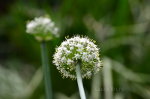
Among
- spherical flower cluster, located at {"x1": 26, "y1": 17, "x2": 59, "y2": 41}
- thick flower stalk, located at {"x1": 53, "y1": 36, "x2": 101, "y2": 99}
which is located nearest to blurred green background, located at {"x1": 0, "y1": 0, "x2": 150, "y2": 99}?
spherical flower cluster, located at {"x1": 26, "y1": 17, "x2": 59, "y2": 41}

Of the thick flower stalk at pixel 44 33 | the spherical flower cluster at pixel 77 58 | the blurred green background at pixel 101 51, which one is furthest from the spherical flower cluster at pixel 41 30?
the blurred green background at pixel 101 51

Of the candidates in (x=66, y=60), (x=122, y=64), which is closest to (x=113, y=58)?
(x=122, y=64)

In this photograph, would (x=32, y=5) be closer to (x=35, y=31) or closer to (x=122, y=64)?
(x=122, y=64)

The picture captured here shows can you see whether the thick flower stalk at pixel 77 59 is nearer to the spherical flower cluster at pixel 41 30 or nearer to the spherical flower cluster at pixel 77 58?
the spherical flower cluster at pixel 77 58

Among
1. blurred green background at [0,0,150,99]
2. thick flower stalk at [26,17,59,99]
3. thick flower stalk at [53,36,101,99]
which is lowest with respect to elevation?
thick flower stalk at [53,36,101,99]

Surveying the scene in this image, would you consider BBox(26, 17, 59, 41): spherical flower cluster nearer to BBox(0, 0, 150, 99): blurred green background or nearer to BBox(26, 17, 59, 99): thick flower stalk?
BBox(26, 17, 59, 99): thick flower stalk

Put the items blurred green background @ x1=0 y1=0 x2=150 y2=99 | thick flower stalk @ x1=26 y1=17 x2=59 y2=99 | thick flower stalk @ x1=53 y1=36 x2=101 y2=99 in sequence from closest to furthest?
1. thick flower stalk @ x1=53 y1=36 x2=101 y2=99
2. thick flower stalk @ x1=26 y1=17 x2=59 y2=99
3. blurred green background @ x1=0 y1=0 x2=150 y2=99

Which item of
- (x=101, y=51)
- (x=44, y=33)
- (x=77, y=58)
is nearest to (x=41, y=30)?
(x=44, y=33)
